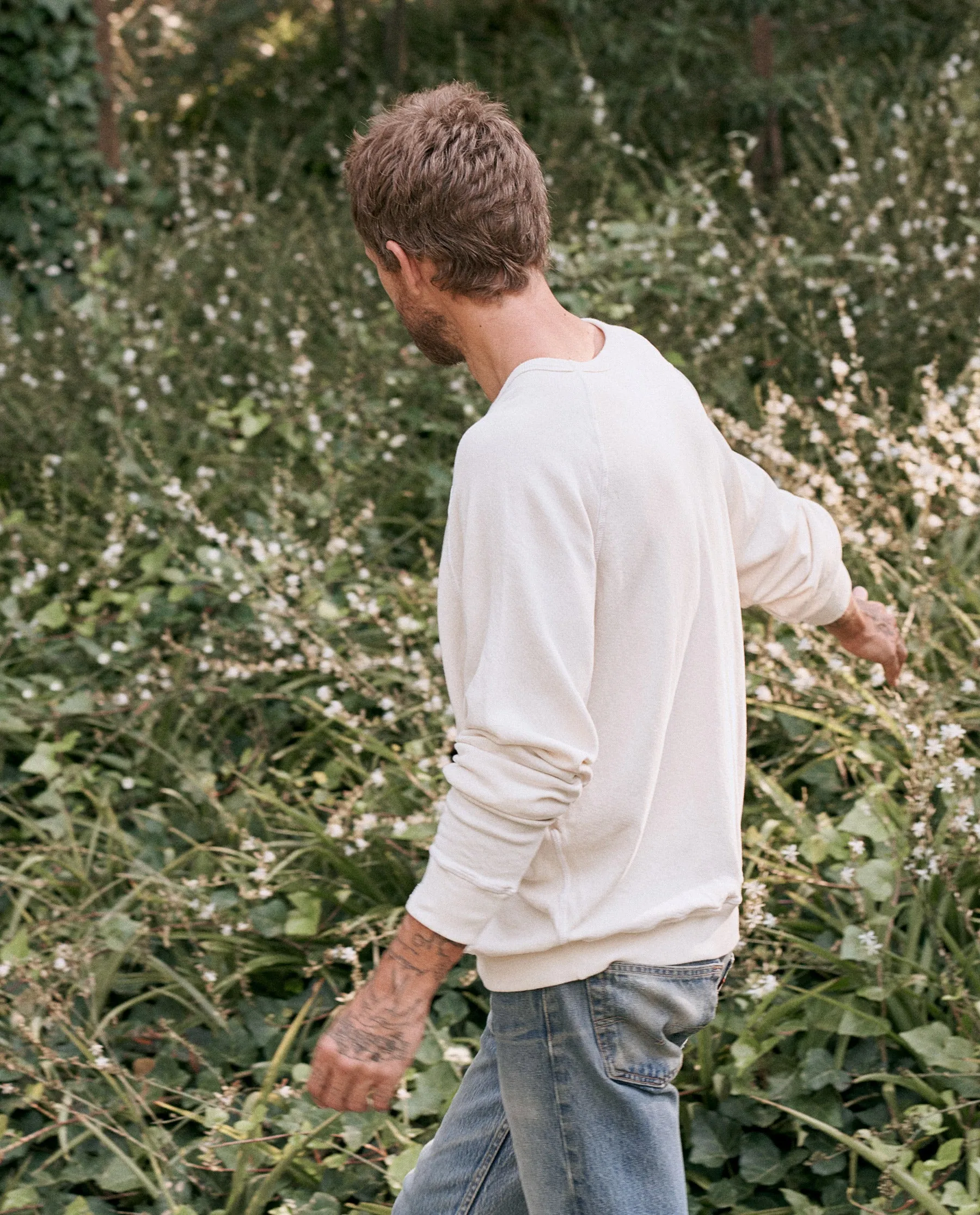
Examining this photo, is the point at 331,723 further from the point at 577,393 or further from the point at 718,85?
the point at 718,85

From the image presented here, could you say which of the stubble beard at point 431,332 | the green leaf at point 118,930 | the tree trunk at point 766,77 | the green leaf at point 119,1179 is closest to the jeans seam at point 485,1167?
the green leaf at point 119,1179

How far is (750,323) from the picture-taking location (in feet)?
15.5

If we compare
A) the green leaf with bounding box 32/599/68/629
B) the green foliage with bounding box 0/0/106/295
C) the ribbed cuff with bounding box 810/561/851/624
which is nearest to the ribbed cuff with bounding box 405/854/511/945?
the ribbed cuff with bounding box 810/561/851/624

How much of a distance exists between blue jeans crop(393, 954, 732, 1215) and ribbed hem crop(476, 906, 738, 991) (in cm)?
1

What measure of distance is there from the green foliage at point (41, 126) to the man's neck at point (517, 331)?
4589 millimetres

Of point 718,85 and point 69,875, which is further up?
point 718,85

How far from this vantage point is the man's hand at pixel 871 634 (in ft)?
6.96

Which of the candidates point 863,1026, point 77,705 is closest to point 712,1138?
point 863,1026

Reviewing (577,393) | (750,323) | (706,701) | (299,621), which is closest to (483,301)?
(577,393)

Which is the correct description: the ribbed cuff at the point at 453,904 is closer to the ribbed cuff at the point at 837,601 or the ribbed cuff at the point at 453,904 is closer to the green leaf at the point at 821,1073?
the ribbed cuff at the point at 837,601

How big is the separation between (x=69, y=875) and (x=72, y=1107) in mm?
703

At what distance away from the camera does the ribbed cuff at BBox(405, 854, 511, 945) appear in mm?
1460

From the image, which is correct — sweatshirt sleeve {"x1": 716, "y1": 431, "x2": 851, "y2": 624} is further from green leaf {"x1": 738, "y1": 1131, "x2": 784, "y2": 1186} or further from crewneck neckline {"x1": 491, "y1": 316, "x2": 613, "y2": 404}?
green leaf {"x1": 738, "y1": 1131, "x2": 784, "y2": 1186}

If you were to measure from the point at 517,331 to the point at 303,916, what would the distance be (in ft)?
5.88
